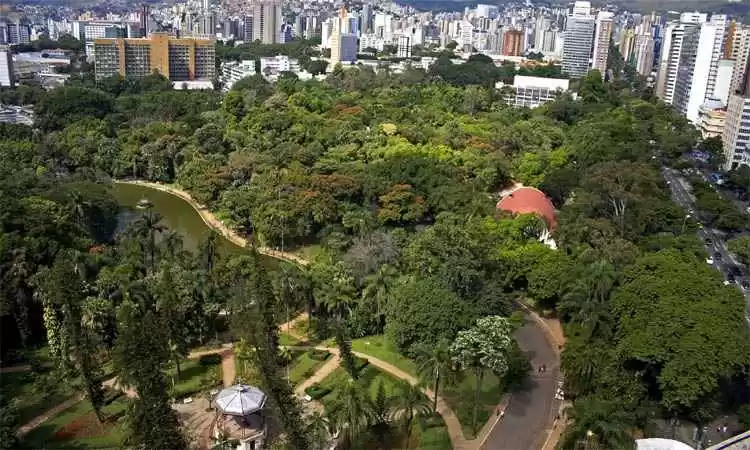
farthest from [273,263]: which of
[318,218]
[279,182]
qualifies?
[279,182]

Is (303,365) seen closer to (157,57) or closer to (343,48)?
(157,57)

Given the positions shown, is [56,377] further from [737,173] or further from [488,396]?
[737,173]

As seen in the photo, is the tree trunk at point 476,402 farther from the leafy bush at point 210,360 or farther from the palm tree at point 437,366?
the leafy bush at point 210,360

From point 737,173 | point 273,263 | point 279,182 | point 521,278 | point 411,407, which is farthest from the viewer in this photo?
point 737,173

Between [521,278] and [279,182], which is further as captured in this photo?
[279,182]

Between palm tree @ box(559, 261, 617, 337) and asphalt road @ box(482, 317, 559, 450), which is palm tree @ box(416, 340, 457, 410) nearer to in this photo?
asphalt road @ box(482, 317, 559, 450)

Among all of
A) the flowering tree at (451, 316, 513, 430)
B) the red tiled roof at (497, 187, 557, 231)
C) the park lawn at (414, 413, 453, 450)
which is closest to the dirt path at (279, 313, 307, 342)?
the park lawn at (414, 413, 453, 450)

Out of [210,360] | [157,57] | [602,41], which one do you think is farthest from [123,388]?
[602,41]

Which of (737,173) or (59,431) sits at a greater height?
(737,173)
